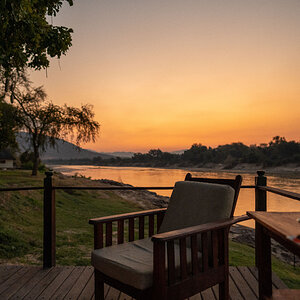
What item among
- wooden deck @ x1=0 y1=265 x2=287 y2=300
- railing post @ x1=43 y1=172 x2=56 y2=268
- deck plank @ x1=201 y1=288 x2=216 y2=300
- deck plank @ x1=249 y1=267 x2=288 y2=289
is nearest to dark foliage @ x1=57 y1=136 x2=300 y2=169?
deck plank @ x1=249 y1=267 x2=288 y2=289

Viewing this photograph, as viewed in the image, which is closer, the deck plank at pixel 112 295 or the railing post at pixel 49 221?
the deck plank at pixel 112 295

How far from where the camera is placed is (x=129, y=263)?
5.52 ft

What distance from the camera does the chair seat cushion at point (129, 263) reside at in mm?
1570

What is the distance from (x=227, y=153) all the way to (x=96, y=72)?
49.2 metres

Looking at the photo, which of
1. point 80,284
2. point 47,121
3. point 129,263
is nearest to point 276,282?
point 129,263

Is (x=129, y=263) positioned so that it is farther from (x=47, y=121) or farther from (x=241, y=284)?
(x=47, y=121)

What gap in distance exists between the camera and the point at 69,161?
70250mm

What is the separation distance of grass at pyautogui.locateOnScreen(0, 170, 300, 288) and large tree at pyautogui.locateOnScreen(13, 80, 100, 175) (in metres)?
2.80

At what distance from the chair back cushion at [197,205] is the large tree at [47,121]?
570 inches

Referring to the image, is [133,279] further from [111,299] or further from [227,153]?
[227,153]

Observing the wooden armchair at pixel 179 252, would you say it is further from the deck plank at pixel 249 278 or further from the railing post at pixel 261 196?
the railing post at pixel 261 196

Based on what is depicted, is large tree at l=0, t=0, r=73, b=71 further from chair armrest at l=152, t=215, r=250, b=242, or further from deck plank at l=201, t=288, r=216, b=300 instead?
deck plank at l=201, t=288, r=216, b=300

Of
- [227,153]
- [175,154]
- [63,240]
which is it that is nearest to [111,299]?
[63,240]

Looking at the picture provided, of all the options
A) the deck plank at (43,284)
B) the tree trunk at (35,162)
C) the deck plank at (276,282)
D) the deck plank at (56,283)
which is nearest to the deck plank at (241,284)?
the deck plank at (276,282)
